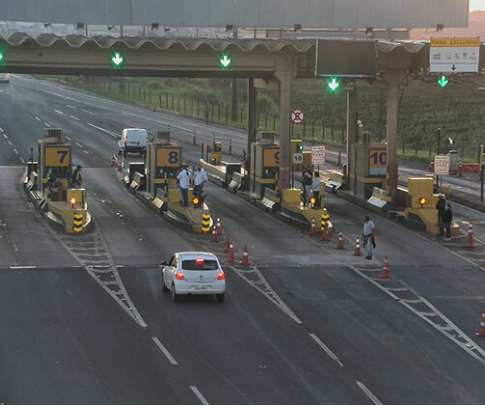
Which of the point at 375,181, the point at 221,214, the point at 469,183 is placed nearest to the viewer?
the point at 221,214

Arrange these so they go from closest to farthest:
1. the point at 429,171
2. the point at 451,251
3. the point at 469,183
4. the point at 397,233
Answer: the point at 451,251
the point at 397,233
the point at 469,183
the point at 429,171

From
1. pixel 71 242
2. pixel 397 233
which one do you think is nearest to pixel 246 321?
pixel 71 242

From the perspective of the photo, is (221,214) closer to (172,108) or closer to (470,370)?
(470,370)

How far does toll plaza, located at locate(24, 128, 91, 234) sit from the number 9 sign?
12.7ft

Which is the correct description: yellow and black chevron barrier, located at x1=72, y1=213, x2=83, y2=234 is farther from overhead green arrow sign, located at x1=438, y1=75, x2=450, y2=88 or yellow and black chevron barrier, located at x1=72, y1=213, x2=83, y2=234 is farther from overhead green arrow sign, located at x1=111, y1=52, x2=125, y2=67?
overhead green arrow sign, located at x1=438, y1=75, x2=450, y2=88

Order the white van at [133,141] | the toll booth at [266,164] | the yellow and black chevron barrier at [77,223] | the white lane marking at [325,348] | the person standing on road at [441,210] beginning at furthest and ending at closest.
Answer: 1. the white van at [133,141]
2. the toll booth at [266,164]
3. the person standing on road at [441,210]
4. the yellow and black chevron barrier at [77,223]
5. the white lane marking at [325,348]

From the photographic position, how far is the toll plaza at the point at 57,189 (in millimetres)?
43281

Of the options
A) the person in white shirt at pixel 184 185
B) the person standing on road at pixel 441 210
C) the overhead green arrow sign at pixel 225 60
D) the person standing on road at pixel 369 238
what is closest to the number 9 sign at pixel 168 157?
the person in white shirt at pixel 184 185

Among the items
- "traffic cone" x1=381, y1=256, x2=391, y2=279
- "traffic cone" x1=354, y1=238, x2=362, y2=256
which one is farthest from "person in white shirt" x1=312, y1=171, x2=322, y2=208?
"traffic cone" x1=381, y1=256, x2=391, y2=279

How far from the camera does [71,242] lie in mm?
40750

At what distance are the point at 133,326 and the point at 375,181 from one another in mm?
26489

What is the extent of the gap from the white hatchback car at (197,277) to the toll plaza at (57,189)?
1242cm

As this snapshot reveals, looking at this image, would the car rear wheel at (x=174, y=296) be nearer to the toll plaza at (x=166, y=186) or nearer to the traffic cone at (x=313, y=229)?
the toll plaza at (x=166, y=186)

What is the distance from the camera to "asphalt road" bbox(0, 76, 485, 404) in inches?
909
